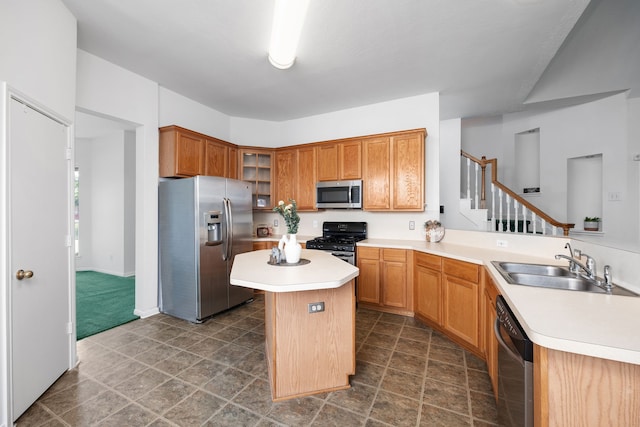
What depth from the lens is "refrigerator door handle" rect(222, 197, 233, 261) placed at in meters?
3.43

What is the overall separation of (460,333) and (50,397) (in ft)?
10.9

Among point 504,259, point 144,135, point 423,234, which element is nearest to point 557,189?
point 423,234

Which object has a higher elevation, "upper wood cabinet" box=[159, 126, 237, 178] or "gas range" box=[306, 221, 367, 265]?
"upper wood cabinet" box=[159, 126, 237, 178]

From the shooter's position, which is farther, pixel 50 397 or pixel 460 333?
pixel 460 333

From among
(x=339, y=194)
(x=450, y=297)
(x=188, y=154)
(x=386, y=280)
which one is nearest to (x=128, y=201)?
(x=188, y=154)

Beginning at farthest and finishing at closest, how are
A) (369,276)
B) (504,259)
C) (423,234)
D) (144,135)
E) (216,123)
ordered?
(216,123)
(423,234)
(369,276)
(144,135)
(504,259)

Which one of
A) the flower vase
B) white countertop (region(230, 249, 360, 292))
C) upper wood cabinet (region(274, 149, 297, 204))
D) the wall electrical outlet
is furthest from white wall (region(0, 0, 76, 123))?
upper wood cabinet (region(274, 149, 297, 204))

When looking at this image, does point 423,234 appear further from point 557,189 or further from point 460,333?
point 557,189

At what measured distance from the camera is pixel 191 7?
2096 millimetres

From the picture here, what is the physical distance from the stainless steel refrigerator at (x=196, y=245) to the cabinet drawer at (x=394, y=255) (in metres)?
2.04

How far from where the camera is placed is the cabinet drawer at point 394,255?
3.30 metres

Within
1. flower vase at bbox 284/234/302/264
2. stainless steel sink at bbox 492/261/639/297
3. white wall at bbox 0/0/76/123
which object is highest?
white wall at bbox 0/0/76/123

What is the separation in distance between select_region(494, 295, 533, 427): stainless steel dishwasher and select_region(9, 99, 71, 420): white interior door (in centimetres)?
280

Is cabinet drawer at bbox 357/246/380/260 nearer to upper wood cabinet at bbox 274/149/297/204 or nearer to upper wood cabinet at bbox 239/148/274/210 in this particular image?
upper wood cabinet at bbox 274/149/297/204
